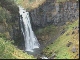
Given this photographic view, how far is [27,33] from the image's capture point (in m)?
64.2

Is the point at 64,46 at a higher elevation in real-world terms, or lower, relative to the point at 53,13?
lower

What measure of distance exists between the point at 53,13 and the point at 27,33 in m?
7.85

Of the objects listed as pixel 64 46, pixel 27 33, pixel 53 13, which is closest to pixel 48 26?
→ pixel 53 13

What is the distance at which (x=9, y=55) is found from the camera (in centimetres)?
3491

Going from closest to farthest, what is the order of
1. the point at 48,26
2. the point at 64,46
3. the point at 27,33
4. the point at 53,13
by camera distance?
the point at 64,46
the point at 27,33
the point at 48,26
the point at 53,13

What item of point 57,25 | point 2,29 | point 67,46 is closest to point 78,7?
point 57,25

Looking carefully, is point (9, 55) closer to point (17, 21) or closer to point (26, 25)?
point (17, 21)

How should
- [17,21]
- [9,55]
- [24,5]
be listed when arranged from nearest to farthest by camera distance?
[9,55], [17,21], [24,5]

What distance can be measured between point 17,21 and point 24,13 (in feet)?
29.1

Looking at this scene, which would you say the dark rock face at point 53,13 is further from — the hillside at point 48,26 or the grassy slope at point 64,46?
the grassy slope at point 64,46

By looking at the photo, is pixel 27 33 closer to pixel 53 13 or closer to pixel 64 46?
pixel 53 13

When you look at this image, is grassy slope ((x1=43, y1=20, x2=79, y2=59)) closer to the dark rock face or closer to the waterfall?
the dark rock face

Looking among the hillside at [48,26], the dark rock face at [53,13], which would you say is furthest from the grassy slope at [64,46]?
the dark rock face at [53,13]

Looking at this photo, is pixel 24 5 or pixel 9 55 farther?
pixel 24 5
